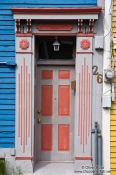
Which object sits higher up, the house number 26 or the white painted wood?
the white painted wood

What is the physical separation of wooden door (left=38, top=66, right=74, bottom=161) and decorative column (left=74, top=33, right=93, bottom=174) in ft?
1.88

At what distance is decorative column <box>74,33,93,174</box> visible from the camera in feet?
30.7

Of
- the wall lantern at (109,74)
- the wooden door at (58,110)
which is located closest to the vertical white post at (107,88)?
the wall lantern at (109,74)

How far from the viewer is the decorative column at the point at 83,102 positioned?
9352 millimetres

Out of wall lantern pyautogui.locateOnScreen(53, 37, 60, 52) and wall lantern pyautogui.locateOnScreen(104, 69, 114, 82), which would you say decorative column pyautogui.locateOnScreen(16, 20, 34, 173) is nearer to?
wall lantern pyautogui.locateOnScreen(53, 37, 60, 52)

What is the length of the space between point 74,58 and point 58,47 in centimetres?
53

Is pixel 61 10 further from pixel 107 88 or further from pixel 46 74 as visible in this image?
pixel 107 88

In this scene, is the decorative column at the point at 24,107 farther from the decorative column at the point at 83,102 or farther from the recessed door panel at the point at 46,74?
the decorative column at the point at 83,102

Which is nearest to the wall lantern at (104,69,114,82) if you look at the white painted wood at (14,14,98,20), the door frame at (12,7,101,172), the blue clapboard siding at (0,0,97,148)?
the door frame at (12,7,101,172)

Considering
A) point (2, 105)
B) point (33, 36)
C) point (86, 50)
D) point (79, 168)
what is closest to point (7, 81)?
point (2, 105)

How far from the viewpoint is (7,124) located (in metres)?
9.41

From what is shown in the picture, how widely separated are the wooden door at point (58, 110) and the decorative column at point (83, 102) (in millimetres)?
573

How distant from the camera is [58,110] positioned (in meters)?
9.98

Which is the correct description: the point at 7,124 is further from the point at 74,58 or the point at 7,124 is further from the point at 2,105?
the point at 74,58
